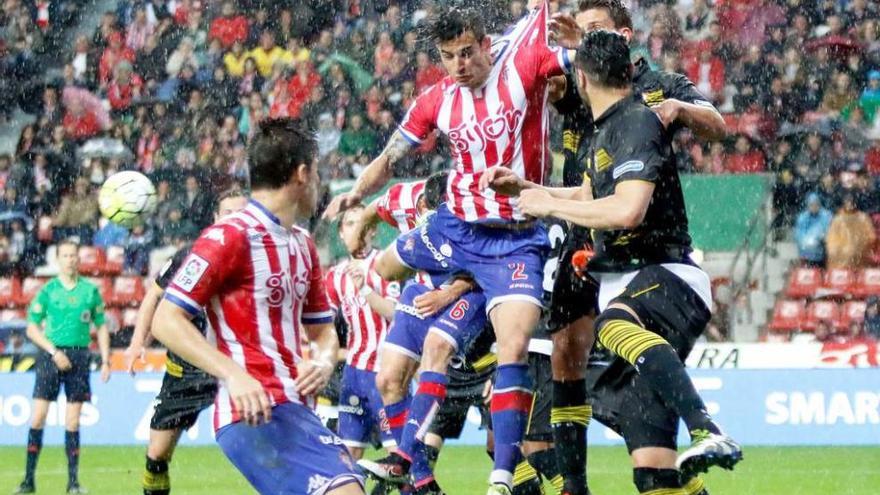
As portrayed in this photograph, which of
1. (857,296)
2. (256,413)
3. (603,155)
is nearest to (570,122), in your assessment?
(603,155)

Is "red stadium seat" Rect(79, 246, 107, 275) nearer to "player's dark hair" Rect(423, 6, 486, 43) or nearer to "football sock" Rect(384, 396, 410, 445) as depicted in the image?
"football sock" Rect(384, 396, 410, 445)

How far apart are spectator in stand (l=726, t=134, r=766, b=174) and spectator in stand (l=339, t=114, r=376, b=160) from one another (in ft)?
13.5

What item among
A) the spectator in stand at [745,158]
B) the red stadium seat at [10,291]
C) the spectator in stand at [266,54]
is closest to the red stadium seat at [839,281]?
the spectator in stand at [745,158]

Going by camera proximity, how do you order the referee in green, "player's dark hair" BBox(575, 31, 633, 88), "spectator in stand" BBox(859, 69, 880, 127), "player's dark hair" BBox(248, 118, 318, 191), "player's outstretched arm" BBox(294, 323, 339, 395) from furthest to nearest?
"spectator in stand" BBox(859, 69, 880, 127) < the referee in green < "player's dark hair" BBox(575, 31, 633, 88) < "player's dark hair" BBox(248, 118, 318, 191) < "player's outstretched arm" BBox(294, 323, 339, 395)

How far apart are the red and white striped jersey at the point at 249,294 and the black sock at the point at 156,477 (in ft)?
10.3

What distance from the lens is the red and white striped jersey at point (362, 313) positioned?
1045 centimetres

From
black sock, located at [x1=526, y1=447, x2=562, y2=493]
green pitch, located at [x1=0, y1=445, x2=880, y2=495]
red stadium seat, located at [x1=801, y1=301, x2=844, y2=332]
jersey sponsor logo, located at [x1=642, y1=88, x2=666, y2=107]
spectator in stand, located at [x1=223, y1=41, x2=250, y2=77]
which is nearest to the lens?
jersey sponsor logo, located at [x1=642, y1=88, x2=666, y2=107]

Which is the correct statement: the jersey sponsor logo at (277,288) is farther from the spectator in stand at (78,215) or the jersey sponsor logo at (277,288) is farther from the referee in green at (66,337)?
the spectator in stand at (78,215)

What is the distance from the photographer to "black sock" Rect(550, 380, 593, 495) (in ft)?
23.7

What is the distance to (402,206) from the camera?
380 inches

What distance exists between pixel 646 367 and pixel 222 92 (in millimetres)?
14490

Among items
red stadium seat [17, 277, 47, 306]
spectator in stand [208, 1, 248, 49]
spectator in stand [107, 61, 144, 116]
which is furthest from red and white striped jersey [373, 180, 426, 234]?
spectator in stand [107, 61, 144, 116]

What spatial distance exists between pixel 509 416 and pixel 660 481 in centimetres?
128

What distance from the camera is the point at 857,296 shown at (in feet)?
54.3
